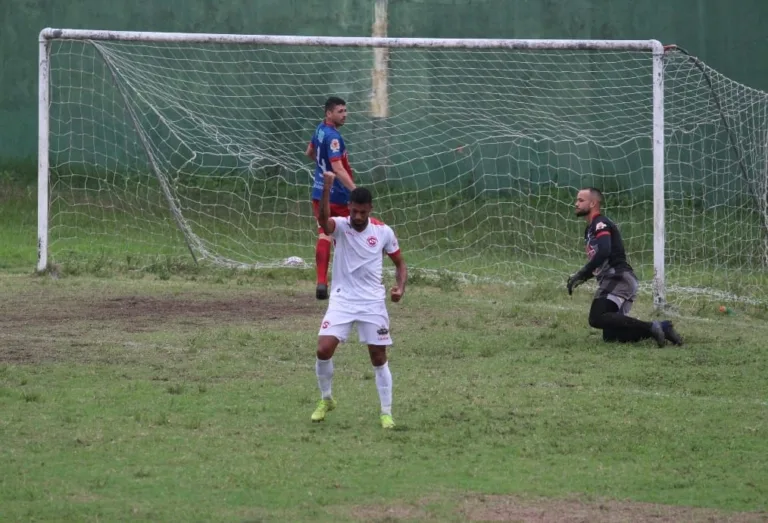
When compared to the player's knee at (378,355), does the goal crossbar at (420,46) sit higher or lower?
higher

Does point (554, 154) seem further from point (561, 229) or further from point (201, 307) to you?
point (201, 307)

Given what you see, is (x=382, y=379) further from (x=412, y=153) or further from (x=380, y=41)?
(x=412, y=153)

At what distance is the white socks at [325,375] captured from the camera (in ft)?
27.5

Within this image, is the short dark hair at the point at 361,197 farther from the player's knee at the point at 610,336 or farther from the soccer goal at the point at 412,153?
the soccer goal at the point at 412,153

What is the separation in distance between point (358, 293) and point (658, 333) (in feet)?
13.0

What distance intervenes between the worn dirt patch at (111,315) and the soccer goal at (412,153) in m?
2.10

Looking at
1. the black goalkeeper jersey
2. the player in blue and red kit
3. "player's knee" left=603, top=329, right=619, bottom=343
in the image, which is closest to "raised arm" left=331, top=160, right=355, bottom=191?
the player in blue and red kit

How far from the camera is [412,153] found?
60.1 feet

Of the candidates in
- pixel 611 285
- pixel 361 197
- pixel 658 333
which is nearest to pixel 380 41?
pixel 611 285

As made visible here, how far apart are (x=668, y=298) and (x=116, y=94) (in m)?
8.83

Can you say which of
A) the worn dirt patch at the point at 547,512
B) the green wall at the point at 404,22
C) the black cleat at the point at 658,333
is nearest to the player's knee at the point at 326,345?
the worn dirt patch at the point at 547,512

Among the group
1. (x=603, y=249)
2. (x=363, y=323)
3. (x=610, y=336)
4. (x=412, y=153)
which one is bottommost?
(x=610, y=336)

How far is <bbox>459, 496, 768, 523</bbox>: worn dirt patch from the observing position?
6395 millimetres

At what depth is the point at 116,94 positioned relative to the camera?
18.7 metres
